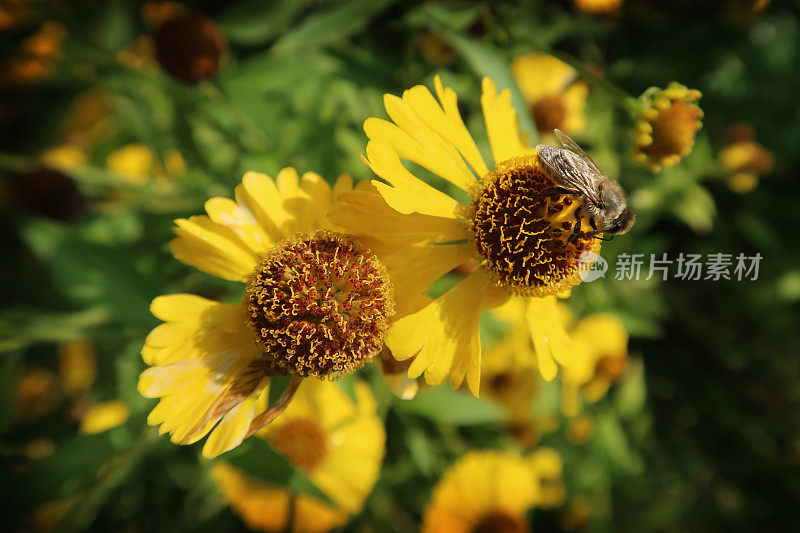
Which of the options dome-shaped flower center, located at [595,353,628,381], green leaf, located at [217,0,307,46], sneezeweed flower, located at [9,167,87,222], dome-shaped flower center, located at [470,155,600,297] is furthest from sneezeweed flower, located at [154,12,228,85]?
dome-shaped flower center, located at [595,353,628,381]

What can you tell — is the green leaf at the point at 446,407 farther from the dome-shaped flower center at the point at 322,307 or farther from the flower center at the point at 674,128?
the flower center at the point at 674,128

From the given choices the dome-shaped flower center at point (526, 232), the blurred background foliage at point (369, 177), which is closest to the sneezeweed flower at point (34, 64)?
the blurred background foliage at point (369, 177)

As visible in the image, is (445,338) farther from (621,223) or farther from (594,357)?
(594,357)

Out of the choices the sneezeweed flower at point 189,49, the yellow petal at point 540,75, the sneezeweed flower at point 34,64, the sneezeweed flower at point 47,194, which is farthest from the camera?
the sneezeweed flower at point 34,64

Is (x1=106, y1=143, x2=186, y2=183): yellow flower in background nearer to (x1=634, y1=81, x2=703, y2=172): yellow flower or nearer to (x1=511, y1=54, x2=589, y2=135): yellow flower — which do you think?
(x1=511, y1=54, x2=589, y2=135): yellow flower

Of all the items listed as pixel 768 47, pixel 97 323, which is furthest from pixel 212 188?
pixel 768 47

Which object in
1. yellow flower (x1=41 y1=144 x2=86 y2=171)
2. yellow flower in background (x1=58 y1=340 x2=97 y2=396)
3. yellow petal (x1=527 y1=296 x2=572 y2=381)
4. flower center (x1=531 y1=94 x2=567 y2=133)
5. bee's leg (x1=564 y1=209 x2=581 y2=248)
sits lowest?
yellow flower in background (x1=58 y1=340 x2=97 y2=396)

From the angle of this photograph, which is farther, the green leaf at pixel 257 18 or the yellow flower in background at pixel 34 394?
the yellow flower in background at pixel 34 394

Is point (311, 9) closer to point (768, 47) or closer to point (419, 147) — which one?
point (419, 147)
